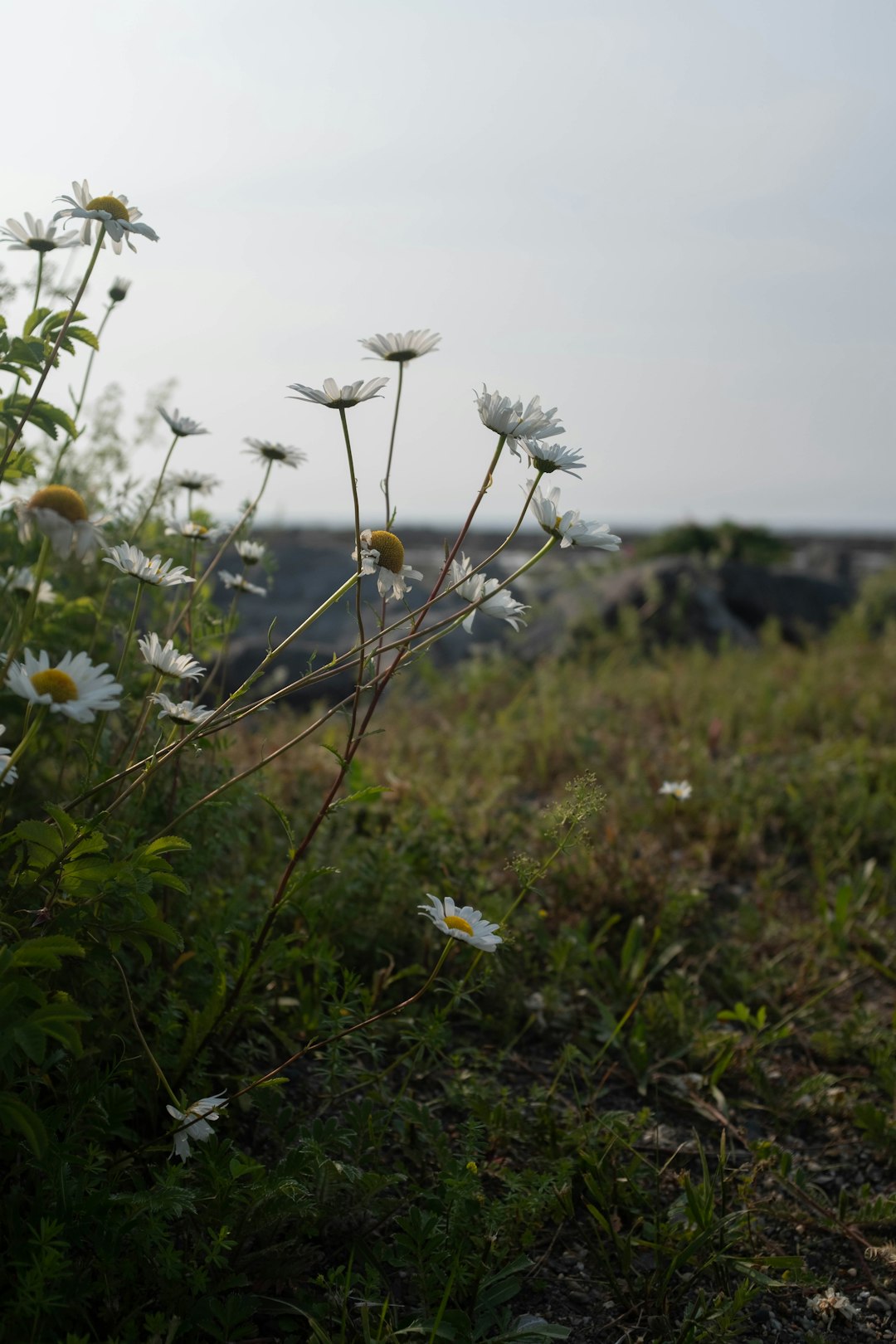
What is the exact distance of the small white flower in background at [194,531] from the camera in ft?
7.39

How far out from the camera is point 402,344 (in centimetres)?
189

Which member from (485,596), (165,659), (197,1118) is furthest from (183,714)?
(197,1118)

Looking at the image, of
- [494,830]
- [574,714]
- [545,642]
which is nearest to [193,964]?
[494,830]

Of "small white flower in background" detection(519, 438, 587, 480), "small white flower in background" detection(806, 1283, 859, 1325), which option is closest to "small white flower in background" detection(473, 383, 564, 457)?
"small white flower in background" detection(519, 438, 587, 480)

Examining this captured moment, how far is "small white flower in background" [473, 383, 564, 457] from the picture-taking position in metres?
1.67

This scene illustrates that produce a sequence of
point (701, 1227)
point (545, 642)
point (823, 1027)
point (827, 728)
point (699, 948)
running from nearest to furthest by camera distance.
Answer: point (701, 1227) < point (823, 1027) < point (699, 948) < point (827, 728) < point (545, 642)

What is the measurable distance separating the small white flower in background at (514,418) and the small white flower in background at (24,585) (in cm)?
97

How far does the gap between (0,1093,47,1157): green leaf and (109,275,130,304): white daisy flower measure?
1.77 metres

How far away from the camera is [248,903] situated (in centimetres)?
253

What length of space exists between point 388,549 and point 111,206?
74 cm

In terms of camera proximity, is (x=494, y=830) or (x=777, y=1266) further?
(x=494, y=830)

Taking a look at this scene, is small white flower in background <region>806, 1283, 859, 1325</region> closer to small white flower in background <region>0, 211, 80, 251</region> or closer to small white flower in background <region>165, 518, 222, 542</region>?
small white flower in background <region>165, 518, 222, 542</region>

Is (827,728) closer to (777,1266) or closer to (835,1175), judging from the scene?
(835,1175)

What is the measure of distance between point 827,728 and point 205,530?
11.3 feet
